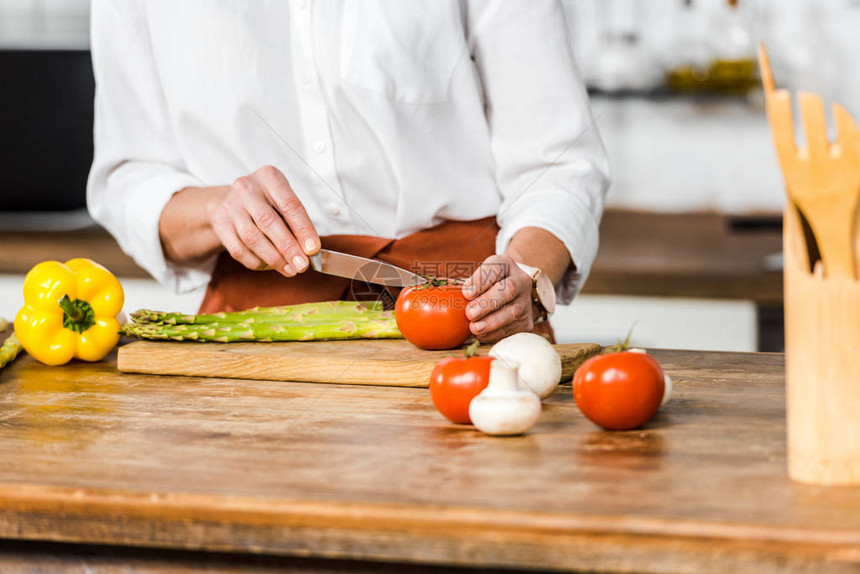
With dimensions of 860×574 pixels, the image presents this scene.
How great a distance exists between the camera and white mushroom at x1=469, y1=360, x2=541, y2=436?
0.82 m

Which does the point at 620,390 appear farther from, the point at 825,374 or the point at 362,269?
the point at 362,269

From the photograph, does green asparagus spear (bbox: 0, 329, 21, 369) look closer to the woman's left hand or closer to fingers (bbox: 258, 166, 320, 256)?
fingers (bbox: 258, 166, 320, 256)

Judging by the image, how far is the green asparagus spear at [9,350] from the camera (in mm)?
1145

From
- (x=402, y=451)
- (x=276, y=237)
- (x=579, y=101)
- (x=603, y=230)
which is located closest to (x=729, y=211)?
(x=603, y=230)

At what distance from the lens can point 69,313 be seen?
3.79 feet

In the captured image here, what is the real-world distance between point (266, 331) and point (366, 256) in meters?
0.20

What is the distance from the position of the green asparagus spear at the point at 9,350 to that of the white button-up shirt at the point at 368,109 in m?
0.23

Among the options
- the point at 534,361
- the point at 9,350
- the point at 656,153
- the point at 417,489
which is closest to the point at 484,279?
the point at 534,361

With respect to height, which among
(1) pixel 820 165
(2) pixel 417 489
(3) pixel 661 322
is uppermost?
(1) pixel 820 165

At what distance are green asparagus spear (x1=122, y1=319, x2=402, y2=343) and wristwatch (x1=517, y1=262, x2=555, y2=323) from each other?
175 mm

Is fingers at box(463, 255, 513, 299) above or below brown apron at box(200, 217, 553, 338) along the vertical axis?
above

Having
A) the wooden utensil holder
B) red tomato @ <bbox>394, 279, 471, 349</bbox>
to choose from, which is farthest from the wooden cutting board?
the wooden utensil holder

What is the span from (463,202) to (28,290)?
59cm

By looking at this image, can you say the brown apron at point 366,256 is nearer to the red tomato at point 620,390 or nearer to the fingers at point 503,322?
the fingers at point 503,322
